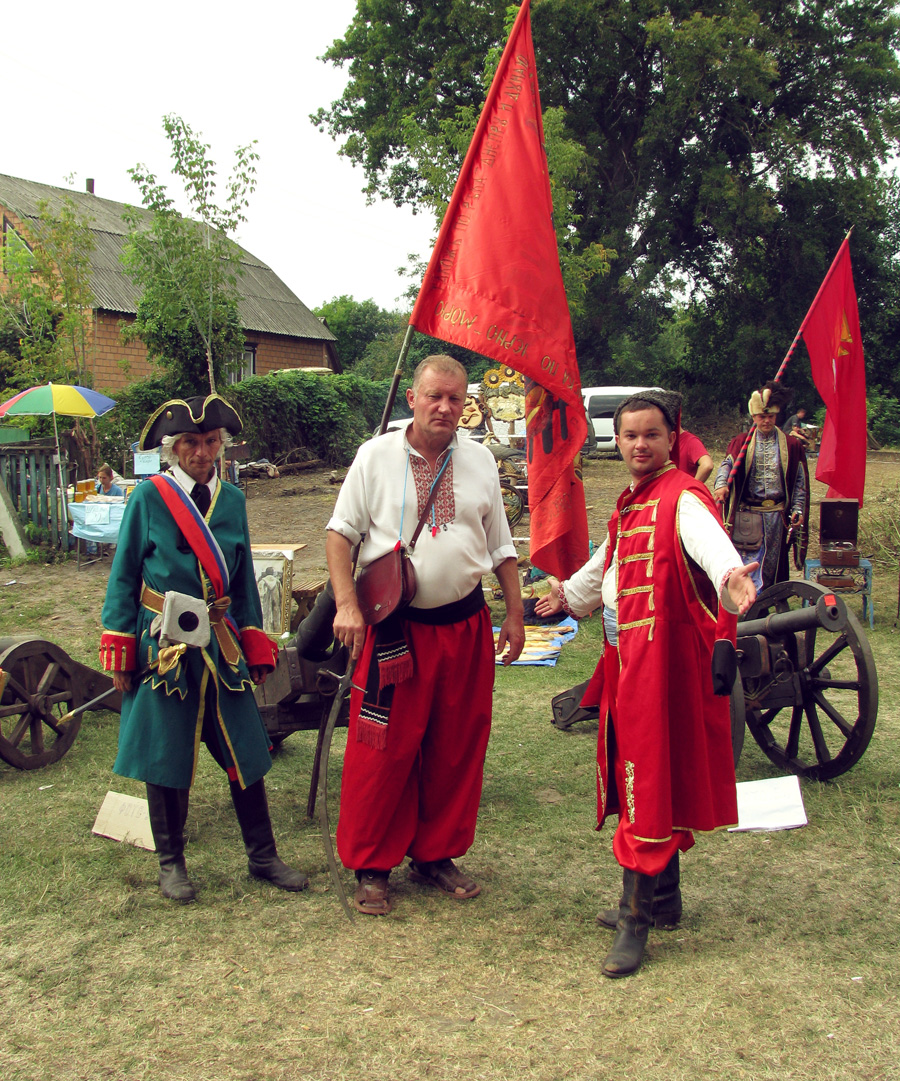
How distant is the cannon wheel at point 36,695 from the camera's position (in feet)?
14.1

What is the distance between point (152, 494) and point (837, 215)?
1007 inches

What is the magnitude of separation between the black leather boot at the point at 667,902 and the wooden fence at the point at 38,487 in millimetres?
10128

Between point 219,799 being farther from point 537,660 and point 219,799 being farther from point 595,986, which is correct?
point 537,660

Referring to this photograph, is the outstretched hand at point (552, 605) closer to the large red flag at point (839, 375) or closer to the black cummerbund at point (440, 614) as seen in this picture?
the black cummerbund at point (440, 614)

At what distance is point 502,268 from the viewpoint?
11.7 feet

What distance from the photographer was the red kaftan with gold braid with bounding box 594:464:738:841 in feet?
8.73

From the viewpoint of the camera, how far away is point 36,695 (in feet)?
14.3

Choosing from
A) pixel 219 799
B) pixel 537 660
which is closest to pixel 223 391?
pixel 537 660

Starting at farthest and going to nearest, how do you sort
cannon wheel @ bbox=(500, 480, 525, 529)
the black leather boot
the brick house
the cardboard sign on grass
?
the brick house → cannon wheel @ bbox=(500, 480, 525, 529) → the cardboard sign on grass → the black leather boot

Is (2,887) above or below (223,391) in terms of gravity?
below

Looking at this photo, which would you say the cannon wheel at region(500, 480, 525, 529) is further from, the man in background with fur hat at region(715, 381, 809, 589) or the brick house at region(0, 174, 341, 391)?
the brick house at region(0, 174, 341, 391)

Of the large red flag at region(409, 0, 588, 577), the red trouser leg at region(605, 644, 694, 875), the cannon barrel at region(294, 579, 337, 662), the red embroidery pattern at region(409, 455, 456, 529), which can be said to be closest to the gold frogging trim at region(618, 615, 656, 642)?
the red trouser leg at region(605, 644, 694, 875)

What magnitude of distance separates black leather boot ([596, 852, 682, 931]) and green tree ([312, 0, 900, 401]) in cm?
2028

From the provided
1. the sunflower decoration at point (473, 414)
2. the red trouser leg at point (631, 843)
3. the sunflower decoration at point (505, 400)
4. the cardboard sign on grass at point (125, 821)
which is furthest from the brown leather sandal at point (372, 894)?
the sunflower decoration at point (505, 400)
